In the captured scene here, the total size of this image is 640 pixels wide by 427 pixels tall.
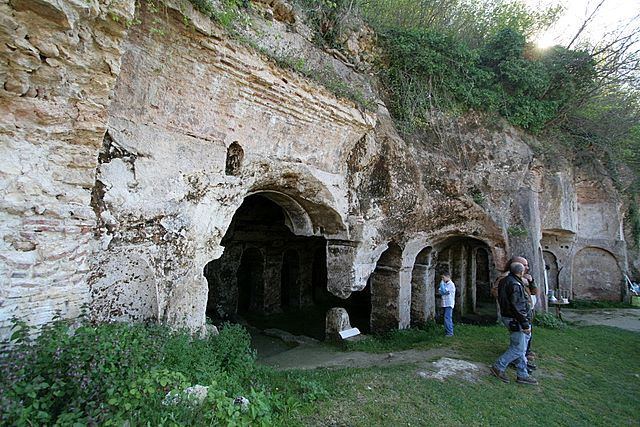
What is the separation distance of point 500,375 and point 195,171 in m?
5.27

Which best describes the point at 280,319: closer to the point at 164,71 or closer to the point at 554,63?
the point at 164,71

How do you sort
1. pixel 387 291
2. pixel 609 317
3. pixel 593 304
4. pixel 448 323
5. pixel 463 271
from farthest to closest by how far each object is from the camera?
pixel 593 304 < pixel 463 271 < pixel 609 317 < pixel 387 291 < pixel 448 323

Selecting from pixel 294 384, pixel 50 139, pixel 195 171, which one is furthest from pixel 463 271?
pixel 50 139

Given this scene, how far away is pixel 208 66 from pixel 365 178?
4107mm

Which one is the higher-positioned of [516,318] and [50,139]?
[50,139]

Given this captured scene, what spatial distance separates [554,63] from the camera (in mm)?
10570

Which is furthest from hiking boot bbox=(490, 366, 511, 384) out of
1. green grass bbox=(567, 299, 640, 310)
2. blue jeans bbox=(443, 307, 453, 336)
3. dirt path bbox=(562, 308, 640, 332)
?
green grass bbox=(567, 299, 640, 310)

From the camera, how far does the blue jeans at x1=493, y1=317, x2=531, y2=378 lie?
5.18 m

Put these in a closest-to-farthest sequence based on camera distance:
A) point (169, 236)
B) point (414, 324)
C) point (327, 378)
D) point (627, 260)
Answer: point (169, 236) → point (327, 378) → point (414, 324) → point (627, 260)

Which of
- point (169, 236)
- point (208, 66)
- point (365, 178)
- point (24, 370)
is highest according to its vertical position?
point (208, 66)

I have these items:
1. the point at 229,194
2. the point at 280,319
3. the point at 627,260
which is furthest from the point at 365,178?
the point at 627,260

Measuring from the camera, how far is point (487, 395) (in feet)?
15.8

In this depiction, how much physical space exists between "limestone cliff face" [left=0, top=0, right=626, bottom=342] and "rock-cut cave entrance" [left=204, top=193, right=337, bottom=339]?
0.63ft

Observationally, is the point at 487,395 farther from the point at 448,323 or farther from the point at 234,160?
the point at 234,160
